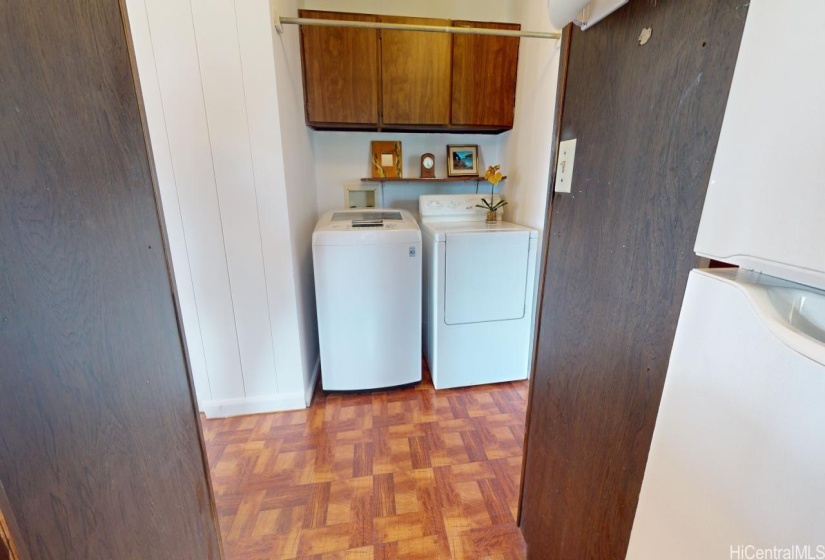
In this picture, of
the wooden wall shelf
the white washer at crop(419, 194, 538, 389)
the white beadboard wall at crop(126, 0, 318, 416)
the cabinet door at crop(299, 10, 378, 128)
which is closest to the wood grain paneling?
the white beadboard wall at crop(126, 0, 318, 416)

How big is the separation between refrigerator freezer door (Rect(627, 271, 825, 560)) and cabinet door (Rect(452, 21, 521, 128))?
2.19 m

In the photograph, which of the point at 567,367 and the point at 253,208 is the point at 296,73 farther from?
the point at 567,367

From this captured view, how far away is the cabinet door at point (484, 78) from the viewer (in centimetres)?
222

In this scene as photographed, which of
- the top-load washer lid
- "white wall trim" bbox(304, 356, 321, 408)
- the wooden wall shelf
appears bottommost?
"white wall trim" bbox(304, 356, 321, 408)

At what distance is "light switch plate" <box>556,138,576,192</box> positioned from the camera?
871 mm

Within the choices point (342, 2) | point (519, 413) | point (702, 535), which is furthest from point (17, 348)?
point (342, 2)

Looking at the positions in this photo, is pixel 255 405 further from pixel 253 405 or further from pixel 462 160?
pixel 462 160

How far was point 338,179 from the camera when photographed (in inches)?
105

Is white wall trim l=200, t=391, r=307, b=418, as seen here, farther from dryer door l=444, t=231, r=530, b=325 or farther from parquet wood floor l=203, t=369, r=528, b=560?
dryer door l=444, t=231, r=530, b=325

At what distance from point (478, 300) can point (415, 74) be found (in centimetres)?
151

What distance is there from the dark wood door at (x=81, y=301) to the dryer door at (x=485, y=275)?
148cm

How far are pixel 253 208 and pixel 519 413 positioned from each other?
1835 millimetres

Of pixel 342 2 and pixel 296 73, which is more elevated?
pixel 342 2
